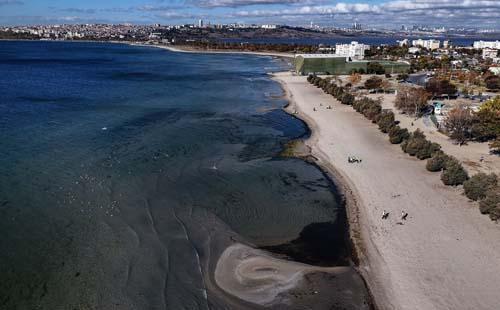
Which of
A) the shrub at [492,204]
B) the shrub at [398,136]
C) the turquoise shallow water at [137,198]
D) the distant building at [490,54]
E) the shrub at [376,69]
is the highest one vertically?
the distant building at [490,54]

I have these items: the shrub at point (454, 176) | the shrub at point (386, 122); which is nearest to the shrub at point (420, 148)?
the shrub at point (454, 176)

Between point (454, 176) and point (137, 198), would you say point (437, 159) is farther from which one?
point (137, 198)

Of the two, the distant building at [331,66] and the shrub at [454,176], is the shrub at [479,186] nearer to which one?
the shrub at [454,176]

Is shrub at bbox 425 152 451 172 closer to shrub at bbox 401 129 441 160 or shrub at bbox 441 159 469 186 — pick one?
shrub at bbox 441 159 469 186

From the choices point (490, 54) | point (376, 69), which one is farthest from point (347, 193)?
point (490, 54)

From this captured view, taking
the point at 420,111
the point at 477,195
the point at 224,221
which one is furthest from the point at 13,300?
the point at 420,111

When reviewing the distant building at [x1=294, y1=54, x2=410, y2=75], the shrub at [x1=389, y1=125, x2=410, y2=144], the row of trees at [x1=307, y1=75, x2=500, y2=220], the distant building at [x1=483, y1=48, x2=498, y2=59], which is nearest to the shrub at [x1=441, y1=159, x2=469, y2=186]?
the row of trees at [x1=307, y1=75, x2=500, y2=220]

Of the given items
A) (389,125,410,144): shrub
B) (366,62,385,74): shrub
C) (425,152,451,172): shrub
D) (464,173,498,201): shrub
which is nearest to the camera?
(464,173,498,201): shrub
